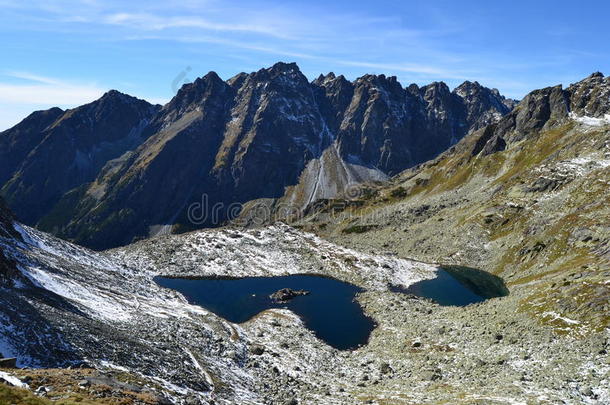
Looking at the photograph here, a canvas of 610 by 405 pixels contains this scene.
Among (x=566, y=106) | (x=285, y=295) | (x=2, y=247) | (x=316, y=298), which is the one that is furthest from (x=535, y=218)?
(x=2, y=247)

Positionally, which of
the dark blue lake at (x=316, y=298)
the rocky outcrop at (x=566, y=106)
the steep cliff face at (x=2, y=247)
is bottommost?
the dark blue lake at (x=316, y=298)

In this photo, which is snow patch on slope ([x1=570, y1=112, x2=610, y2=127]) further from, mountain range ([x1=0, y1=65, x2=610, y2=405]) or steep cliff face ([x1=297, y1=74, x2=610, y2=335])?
mountain range ([x1=0, y1=65, x2=610, y2=405])

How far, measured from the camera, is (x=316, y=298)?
305 feet

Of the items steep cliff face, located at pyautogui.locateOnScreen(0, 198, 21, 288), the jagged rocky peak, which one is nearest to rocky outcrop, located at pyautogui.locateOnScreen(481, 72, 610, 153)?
the jagged rocky peak

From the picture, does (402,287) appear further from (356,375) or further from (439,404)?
(439,404)

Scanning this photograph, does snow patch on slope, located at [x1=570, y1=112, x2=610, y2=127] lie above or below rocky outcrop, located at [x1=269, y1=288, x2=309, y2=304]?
above

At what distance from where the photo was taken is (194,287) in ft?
333

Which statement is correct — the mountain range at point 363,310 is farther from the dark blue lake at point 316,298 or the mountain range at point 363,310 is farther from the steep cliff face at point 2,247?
the dark blue lake at point 316,298

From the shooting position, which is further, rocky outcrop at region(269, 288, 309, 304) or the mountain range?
rocky outcrop at region(269, 288, 309, 304)

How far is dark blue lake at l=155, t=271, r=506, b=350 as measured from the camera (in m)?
75.1

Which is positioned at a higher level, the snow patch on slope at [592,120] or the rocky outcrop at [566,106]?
the rocky outcrop at [566,106]

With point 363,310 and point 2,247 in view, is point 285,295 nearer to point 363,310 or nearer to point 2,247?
point 363,310

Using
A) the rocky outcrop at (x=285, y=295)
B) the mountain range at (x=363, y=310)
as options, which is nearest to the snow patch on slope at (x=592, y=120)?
the mountain range at (x=363, y=310)

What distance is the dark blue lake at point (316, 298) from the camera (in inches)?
2955
